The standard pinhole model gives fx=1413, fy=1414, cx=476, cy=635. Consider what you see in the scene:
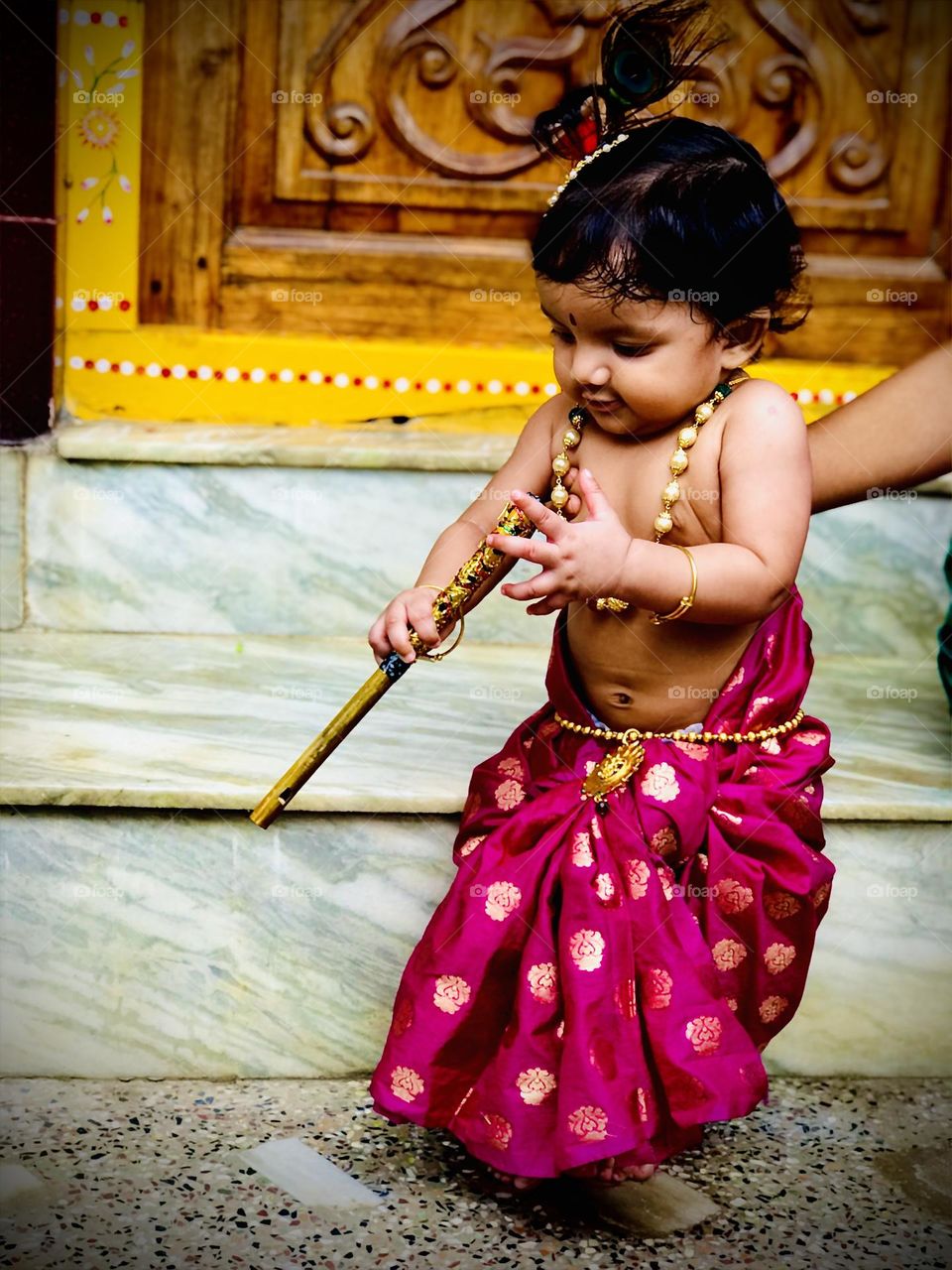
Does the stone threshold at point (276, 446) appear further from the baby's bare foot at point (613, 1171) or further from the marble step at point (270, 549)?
the baby's bare foot at point (613, 1171)

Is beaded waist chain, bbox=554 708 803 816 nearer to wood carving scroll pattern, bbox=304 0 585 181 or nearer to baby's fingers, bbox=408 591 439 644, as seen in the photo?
baby's fingers, bbox=408 591 439 644

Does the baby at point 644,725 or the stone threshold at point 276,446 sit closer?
the baby at point 644,725

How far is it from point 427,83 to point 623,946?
1.71 meters

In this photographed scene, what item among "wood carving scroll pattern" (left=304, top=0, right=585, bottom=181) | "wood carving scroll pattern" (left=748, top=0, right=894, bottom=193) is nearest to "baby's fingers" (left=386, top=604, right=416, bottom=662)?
"wood carving scroll pattern" (left=304, top=0, right=585, bottom=181)

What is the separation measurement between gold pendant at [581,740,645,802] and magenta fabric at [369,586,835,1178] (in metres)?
0.01

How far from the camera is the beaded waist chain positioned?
1444 mm

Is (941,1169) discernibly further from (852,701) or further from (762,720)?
(852,701)

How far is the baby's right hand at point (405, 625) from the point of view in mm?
1404

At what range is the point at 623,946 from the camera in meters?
1.38

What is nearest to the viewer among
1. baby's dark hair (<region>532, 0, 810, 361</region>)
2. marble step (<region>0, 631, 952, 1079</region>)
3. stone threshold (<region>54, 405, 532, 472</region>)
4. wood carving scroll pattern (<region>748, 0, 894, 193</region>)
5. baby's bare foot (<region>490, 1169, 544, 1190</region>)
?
baby's dark hair (<region>532, 0, 810, 361</region>)

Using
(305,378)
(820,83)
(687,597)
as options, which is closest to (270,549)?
(305,378)

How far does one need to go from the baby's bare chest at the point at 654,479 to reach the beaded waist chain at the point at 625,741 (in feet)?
0.67

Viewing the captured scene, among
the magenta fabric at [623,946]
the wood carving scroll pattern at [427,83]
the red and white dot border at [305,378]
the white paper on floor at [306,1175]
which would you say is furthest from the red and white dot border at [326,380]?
the white paper on floor at [306,1175]

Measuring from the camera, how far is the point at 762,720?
1.50m
